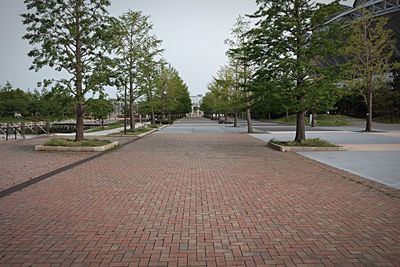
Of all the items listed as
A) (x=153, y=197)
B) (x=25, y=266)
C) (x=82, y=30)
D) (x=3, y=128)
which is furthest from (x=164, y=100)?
(x=25, y=266)

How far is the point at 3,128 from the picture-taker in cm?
3022

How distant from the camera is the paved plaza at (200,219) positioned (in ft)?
14.4

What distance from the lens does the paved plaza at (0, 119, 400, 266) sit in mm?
4402

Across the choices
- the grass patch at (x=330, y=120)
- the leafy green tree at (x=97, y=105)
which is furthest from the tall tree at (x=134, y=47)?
the grass patch at (x=330, y=120)

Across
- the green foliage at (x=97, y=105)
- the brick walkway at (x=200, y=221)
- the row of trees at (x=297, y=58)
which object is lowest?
the brick walkway at (x=200, y=221)

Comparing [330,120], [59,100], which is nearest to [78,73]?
[59,100]

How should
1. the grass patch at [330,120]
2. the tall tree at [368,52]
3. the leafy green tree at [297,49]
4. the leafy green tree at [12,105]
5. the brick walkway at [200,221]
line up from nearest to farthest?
1. the brick walkway at [200,221]
2. the leafy green tree at [297,49]
3. the tall tree at [368,52]
4. the grass patch at [330,120]
5. the leafy green tree at [12,105]

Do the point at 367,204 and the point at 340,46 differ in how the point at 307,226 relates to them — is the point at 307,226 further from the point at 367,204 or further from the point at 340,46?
the point at 340,46

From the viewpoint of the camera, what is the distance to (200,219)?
233 inches

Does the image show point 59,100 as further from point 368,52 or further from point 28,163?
point 368,52

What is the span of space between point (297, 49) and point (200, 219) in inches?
521

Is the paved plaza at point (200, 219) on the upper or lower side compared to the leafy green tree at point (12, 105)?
lower

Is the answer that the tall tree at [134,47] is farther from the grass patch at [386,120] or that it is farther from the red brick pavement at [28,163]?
the grass patch at [386,120]

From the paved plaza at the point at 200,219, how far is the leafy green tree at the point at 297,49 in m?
7.01
